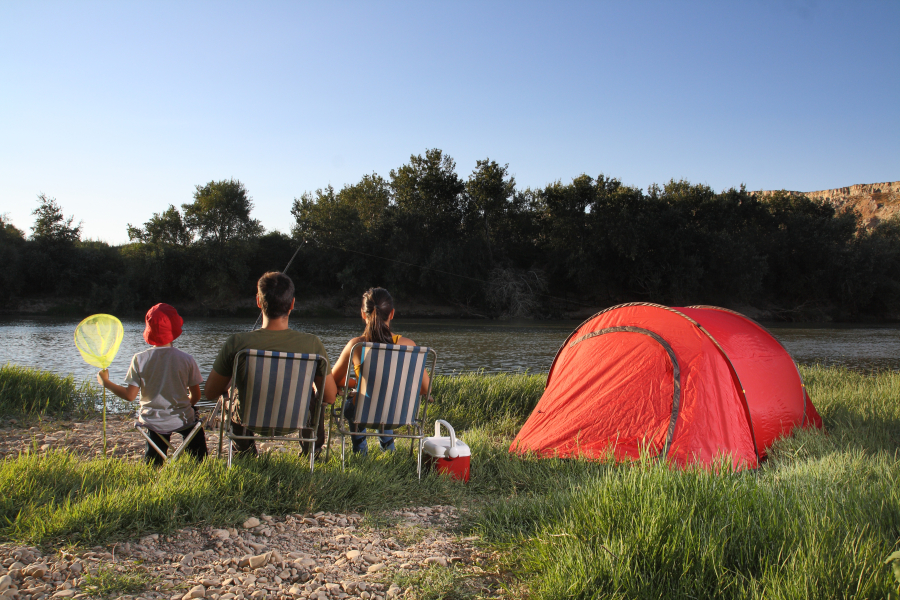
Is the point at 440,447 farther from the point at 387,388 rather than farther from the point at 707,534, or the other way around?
the point at 707,534

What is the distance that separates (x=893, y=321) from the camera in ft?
133

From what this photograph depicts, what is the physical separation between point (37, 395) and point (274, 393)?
5.71m

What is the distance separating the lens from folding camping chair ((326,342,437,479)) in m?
4.12

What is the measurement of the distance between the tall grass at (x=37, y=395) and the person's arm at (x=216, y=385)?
14.9 feet

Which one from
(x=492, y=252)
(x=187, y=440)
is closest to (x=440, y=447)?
(x=187, y=440)

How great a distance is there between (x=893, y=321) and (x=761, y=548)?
4894cm

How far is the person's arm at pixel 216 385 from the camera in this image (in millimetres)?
3881

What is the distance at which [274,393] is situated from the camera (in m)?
3.79

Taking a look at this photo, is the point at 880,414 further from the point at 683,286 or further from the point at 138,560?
the point at 683,286

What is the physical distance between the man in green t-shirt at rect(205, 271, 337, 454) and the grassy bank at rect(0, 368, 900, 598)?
0.56 m

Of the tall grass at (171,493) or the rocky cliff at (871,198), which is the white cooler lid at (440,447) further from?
the rocky cliff at (871,198)

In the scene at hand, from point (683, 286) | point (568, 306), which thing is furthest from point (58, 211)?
point (683, 286)

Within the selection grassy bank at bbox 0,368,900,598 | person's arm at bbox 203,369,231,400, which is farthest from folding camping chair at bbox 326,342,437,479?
person's arm at bbox 203,369,231,400

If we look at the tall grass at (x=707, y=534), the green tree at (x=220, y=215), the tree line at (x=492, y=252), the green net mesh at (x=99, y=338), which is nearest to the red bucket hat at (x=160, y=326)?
the green net mesh at (x=99, y=338)
